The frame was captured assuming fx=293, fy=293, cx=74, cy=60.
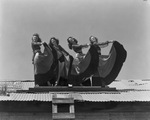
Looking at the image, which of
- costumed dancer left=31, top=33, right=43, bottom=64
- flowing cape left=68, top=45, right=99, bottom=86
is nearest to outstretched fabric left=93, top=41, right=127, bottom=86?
flowing cape left=68, top=45, right=99, bottom=86

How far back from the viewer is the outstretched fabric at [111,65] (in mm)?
20078

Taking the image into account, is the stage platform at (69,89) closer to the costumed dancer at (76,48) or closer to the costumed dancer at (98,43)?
the costumed dancer at (98,43)

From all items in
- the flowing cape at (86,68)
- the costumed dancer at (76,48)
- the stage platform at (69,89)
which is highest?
the costumed dancer at (76,48)

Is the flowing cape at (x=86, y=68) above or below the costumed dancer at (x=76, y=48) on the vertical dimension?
below

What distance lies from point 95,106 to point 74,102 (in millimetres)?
1258

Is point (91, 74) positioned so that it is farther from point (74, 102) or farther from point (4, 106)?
point (4, 106)

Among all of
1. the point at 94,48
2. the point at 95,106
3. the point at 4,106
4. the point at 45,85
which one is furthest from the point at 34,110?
the point at 94,48

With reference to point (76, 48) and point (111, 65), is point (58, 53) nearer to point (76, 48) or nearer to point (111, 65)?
point (76, 48)

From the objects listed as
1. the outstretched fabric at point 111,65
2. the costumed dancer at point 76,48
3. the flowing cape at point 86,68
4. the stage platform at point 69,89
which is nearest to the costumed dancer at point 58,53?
the flowing cape at point 86,68

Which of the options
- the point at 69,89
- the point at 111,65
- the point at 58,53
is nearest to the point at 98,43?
the point at 111,65

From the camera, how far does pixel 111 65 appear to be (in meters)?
20.5

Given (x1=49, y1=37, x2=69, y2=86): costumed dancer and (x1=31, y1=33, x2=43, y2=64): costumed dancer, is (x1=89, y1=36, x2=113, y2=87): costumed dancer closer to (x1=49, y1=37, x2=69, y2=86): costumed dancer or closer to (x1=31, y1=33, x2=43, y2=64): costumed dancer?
(x1=49, y1=37, x2=69, y2=86): costumed dancer

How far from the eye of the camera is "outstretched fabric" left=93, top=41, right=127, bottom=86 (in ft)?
65.9

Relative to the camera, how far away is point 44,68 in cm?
2042
